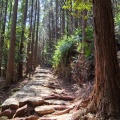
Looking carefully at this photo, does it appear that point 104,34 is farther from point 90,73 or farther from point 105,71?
point 90,73

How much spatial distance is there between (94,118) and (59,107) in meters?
2.00

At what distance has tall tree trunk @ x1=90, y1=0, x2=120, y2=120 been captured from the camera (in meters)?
3.80

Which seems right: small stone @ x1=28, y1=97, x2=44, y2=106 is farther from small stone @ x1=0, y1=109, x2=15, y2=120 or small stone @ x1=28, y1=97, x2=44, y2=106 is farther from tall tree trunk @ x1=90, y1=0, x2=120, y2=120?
tall tree trunk @ x1=90, y1=0, x2=120, y2=120

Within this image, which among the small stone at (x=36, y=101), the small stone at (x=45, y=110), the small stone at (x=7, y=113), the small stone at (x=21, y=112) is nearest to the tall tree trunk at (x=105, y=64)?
the small stone at (x=45, y=110)

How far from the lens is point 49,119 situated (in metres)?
4.70

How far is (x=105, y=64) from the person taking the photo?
3877mm

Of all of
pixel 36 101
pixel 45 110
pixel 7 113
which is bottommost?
pixel 7 113

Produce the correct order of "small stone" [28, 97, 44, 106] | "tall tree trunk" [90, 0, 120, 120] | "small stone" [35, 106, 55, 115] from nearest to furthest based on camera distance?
"tall tree trunk" [90, 0, 120, 120], "small stone" [35, 106, 55, 115], "small stone" [28, 97, 44, 106]

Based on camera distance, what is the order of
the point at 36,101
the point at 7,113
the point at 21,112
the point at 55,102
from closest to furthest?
the point at 21,112 → the point at 7,113 → the point at 36,101 → the point at 55,102

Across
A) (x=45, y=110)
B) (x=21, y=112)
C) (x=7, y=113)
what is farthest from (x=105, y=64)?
(x=7, y=113)

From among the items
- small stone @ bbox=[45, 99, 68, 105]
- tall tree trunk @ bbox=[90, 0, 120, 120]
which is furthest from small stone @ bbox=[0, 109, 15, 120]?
tall tree trunk @ bbox=[90, 0, 120, 120]

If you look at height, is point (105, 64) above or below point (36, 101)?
above

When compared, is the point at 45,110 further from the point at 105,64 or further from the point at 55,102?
the point at 105,64

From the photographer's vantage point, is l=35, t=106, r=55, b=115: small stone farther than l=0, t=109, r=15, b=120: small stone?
No
